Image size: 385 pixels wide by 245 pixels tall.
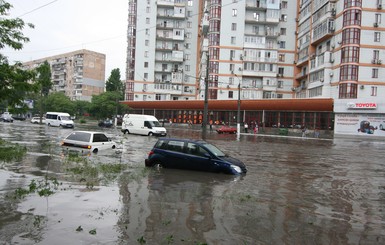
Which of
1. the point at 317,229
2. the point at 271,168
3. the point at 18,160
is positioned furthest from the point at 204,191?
the point at 18,160

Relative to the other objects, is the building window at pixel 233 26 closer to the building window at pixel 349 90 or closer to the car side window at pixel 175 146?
the building window at pixel 349 90

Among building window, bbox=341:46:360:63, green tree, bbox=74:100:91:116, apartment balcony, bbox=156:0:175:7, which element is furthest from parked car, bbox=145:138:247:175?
green tree, bbox=74:100:91:116

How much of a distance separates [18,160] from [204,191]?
29.3 ft

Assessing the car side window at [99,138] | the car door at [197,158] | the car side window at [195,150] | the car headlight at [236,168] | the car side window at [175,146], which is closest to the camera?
the car headlight at [236,168]

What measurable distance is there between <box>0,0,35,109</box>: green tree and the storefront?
48.5m

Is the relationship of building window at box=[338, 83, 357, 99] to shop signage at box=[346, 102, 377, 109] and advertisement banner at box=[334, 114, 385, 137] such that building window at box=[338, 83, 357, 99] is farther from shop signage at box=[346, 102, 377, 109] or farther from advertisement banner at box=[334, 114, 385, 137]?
advertisement banner at box=[334, 114, 385, 137]

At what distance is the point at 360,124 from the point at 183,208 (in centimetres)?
4809

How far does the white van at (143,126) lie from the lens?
3881 centimetres

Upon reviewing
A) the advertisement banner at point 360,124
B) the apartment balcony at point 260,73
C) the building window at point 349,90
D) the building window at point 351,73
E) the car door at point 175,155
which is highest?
the apartment balcony at point 260,73

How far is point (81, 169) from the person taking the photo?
13.3m

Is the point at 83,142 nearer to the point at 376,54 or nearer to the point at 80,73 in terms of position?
the point at 376,54

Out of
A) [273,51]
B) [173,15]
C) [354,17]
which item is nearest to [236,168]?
[354,17]

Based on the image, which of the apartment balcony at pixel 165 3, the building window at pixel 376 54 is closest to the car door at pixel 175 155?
the building window at pixel 376 54

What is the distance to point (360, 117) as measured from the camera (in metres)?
50.1
